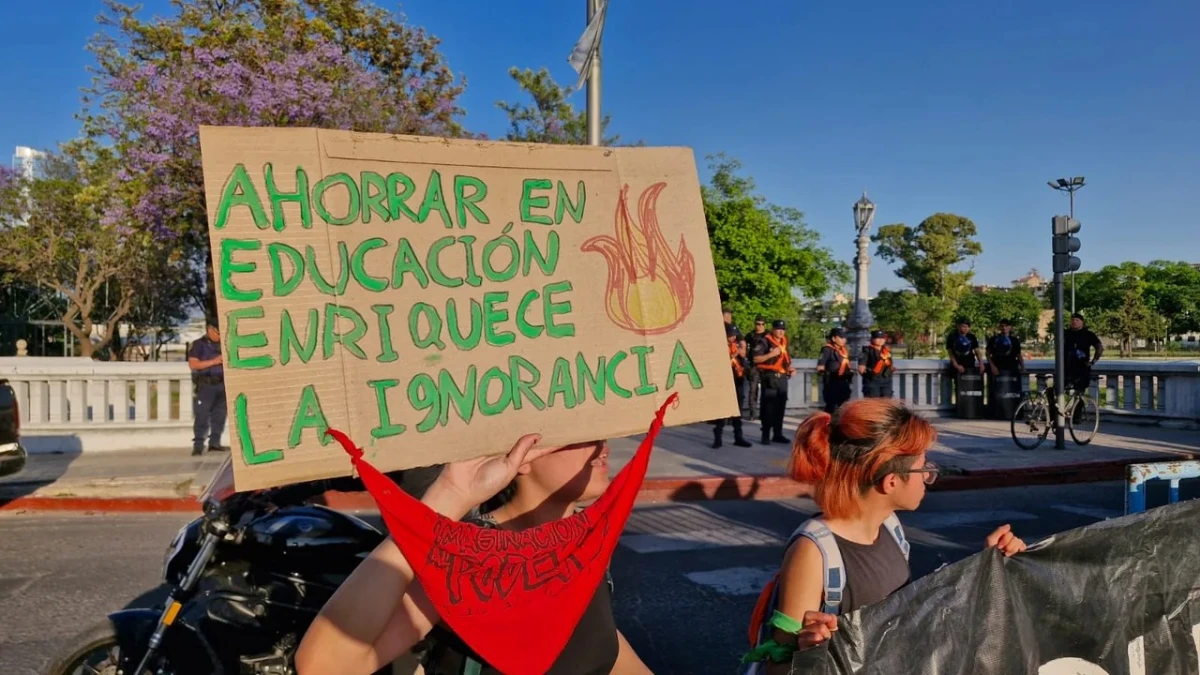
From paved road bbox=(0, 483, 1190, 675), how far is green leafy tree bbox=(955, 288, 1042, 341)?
46856 millimetres

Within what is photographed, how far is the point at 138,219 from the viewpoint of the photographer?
57.9 feet

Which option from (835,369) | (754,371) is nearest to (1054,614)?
(835,369)

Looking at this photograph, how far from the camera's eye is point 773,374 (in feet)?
42.7

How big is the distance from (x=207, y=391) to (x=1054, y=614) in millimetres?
11147

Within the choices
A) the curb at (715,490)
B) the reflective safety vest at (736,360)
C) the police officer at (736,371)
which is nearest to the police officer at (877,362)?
the police officer at (736,371)

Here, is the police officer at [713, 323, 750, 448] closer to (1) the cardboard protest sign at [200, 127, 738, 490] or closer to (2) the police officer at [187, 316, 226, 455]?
(2) the police officer at [187, 316, 226, 455]

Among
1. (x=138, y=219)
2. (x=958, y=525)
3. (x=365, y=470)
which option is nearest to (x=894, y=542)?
(x=365, y=470)

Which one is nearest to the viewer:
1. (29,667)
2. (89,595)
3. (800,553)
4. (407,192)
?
(407,192)

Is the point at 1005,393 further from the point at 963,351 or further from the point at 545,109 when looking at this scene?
the point at 545,109

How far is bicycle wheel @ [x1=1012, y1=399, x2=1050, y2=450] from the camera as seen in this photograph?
13.2 metres

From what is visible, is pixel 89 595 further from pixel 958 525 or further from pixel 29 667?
pixel 958 525

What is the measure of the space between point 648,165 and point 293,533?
1965 mm

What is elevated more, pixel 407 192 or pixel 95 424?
pixel 407 192

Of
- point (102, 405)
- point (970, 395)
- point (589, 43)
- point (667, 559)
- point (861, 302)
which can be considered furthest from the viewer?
point (861, 302)
